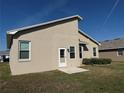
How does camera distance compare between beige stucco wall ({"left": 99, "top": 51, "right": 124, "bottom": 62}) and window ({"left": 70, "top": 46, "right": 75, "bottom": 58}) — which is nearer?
window ({"left": 70, "top": 46, "right": 75, "bottom": 58})

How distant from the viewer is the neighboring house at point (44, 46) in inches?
564

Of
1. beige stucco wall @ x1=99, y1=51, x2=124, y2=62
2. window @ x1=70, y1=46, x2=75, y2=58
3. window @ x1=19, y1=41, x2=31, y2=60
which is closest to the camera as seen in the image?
window @ x1=19, y1=41, x2=31, y2=60

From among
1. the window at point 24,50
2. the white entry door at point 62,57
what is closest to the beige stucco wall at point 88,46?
the white entry door at point 62,57

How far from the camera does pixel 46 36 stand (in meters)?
16.3

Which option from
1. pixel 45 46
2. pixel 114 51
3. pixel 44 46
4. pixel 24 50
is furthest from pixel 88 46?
pixel 24 50

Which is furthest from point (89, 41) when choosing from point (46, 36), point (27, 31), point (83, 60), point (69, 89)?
point (69, 89)

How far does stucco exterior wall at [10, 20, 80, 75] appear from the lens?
14.3m

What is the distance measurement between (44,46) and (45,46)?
0.12 m

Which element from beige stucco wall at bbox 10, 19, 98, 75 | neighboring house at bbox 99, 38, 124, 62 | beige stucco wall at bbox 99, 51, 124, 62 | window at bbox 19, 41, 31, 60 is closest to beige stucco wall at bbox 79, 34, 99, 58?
beige stucco wall at bbox 10, 19, 98, 75

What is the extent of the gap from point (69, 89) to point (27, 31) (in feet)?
28.0

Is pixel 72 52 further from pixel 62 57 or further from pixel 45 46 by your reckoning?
pixel 45 46

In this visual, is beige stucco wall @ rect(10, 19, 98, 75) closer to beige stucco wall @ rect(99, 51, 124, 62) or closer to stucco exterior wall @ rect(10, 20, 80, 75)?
stucco exterior wall @ rect(10, 20, 80, 75)

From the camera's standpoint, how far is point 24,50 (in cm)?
1471

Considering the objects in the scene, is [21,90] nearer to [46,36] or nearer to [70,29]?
[46,36]
